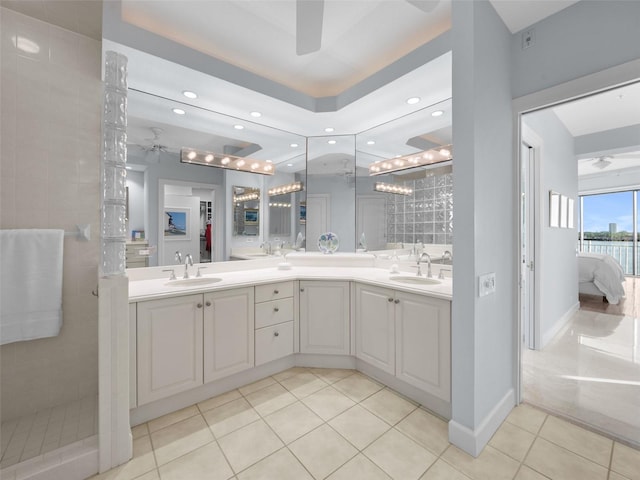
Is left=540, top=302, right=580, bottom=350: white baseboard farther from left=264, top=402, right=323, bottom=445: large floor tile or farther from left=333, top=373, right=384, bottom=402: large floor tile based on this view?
left=264, top=402, right=323, bottom=445: large floor tile

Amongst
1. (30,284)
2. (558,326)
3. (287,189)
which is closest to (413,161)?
(287,189)

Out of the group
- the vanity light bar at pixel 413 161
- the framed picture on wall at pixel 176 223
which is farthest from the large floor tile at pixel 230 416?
the vanity light bar at pixel 413 161

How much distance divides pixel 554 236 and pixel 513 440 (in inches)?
105

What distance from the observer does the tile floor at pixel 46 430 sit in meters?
1.53

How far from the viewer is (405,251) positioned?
9.61 ft

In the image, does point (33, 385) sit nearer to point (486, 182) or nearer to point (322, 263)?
point (322, 263)

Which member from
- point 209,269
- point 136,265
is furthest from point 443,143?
point 136,265

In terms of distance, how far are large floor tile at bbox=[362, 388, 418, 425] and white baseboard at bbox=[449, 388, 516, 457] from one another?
0.35m

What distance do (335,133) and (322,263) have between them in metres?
1.59

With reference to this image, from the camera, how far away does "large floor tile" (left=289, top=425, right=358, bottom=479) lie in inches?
59.8

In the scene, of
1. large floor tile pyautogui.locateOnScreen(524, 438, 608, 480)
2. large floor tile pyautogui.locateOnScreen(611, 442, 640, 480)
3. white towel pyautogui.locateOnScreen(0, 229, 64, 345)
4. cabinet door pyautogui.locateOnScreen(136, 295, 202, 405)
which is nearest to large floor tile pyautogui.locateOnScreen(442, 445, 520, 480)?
large floor tile pyautogui.locateOnScreen(524, 438, 608, 480)

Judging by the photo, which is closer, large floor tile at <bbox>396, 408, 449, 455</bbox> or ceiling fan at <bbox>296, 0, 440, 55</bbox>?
ceiling fan at <bbox>296, 0, 440, 55</bbox>

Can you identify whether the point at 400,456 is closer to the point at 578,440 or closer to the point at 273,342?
the point at 578,440

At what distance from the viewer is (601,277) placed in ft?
15.4
